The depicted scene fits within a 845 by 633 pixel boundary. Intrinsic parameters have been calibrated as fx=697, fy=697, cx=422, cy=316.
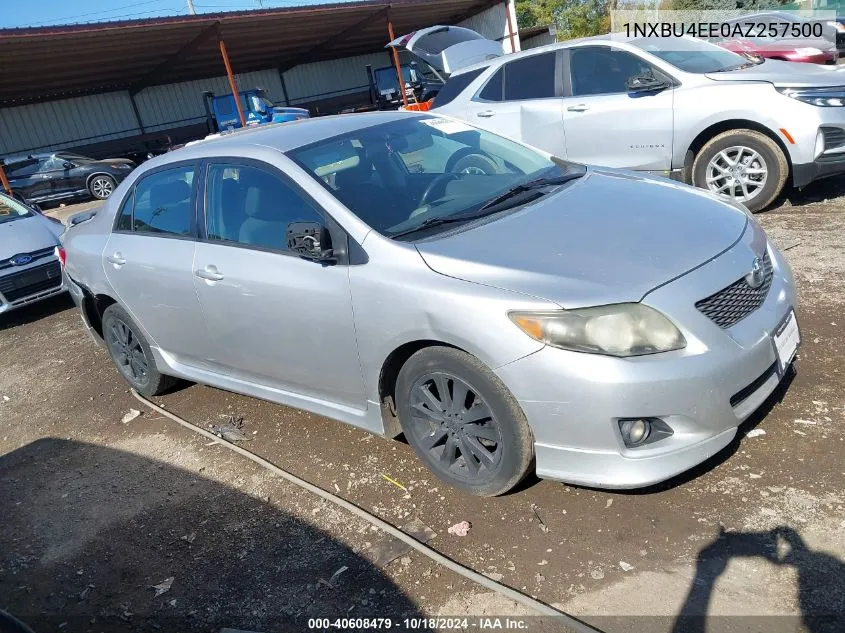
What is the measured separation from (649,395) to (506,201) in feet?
4.52

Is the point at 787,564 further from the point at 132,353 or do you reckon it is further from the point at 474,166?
the point at 132,353

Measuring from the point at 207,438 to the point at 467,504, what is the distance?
1.90 m

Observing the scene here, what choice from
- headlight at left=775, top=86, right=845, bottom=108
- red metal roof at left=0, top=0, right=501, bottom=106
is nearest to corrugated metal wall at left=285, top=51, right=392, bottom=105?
red metal roof at left=0, top=0, right=501, bottom=106

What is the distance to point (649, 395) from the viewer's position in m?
2.56

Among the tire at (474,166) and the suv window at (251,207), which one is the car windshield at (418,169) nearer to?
the tire at (474,166)

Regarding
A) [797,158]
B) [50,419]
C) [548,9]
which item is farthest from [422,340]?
[548,9]

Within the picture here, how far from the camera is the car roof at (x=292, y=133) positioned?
12.5 feet

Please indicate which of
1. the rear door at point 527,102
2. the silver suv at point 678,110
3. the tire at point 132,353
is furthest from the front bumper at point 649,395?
the rear door at point 527,102

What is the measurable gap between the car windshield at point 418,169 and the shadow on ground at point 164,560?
1.52 metres

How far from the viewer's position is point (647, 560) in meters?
2.64

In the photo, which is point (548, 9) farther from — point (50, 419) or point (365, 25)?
point (50, 419)

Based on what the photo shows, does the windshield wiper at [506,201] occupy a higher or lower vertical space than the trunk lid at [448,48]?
lower

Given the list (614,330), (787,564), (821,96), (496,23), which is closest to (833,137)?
(821,96)

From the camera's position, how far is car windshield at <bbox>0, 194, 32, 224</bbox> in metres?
8.08
